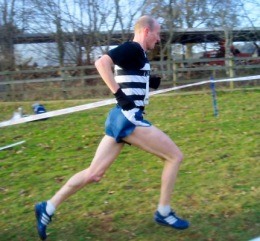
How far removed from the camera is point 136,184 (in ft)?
16.7

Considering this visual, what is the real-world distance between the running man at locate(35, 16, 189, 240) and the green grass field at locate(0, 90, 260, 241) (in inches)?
12.4

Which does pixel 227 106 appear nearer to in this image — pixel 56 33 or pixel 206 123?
pixel 206 123

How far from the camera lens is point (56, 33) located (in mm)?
18781

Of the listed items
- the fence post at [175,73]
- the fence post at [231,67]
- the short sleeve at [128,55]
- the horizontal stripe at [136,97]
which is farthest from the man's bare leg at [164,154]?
the fence post at [231,67]

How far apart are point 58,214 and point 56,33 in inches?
605

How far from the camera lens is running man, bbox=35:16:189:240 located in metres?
3.53

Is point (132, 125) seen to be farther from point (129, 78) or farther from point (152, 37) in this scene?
point (152, 37)

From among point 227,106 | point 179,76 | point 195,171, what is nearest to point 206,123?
point 227,106

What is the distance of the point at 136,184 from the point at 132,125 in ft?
5.34

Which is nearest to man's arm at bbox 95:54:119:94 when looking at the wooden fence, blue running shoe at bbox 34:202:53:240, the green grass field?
blue running shoe at bbox 34:202:53:240

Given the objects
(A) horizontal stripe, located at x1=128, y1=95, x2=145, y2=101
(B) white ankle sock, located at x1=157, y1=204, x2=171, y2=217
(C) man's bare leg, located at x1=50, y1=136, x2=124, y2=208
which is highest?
(A) horizontal stripe, located at x1=128, y1=95, x2=145, y2=101

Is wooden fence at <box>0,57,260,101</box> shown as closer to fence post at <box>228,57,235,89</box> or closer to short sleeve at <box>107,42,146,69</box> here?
fence post at <box>228,57,235,89</box>

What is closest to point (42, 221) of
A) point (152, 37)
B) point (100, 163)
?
point (100, 163)

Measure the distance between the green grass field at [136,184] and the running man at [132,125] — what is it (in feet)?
1.04
